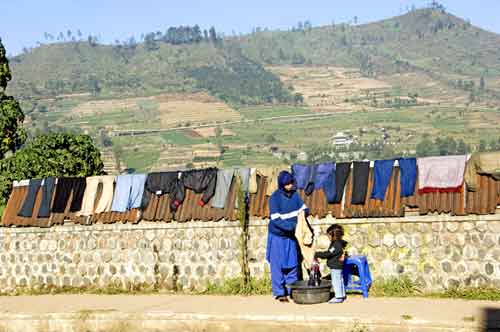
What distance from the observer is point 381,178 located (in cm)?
1481

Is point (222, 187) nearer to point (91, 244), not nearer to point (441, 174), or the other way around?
point (91, 244)

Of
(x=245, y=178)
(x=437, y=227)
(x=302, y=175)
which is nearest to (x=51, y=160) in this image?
(x=245, y=178)

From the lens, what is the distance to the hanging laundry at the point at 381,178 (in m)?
14.7

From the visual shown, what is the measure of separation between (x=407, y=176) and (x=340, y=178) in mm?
1206

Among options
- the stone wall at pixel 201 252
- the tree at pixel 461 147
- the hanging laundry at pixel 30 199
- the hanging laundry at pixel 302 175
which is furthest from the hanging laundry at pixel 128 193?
the tree at pixel 461 147

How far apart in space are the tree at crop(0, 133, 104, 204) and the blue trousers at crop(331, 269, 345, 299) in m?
12.2

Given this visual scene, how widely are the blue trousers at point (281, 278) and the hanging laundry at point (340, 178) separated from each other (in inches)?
71.1

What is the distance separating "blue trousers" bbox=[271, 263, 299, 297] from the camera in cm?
1362

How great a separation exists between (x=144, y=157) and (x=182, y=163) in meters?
14.0

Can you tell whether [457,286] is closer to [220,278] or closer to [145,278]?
[220,278]

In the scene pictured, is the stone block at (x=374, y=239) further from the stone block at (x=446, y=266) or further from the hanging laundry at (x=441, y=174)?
the stone block at (x=446, y=266)

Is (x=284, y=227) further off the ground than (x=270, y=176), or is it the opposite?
(x=270, y=176)

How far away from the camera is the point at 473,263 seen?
13.5m

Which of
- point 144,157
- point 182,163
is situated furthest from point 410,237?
point 144,157
